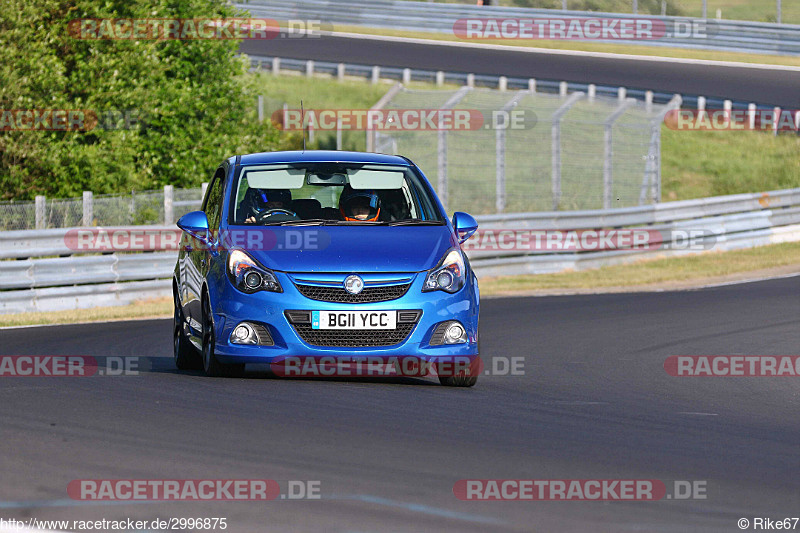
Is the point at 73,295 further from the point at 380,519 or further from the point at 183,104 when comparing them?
the point at 380,519

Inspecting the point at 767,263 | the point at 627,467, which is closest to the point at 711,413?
the point at 627,467

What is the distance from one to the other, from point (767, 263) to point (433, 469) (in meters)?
18.1

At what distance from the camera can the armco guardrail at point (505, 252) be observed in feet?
57.5

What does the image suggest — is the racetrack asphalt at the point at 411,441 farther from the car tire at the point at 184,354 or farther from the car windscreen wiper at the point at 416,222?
the car windscreen wiper at the point at 416,222

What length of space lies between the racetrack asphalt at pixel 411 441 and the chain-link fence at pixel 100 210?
7222 mm

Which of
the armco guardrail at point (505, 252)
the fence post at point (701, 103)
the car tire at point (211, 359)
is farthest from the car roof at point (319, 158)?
the fence post at point (701, 103)

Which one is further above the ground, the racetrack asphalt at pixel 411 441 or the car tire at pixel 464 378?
the racetrack asphalt at pixel 411 441

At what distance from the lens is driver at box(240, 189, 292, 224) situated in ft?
33.0

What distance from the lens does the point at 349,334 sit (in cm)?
911

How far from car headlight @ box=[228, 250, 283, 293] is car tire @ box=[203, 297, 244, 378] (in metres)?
0.41

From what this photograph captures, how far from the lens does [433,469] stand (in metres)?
6.33

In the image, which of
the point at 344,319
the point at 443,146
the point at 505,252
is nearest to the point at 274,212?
the point at 344,319

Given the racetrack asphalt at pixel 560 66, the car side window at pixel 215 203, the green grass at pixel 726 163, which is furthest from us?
the racetrack asphalt at pixel 560 66

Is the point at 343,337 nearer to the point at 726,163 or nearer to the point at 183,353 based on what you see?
the point at 183,353
